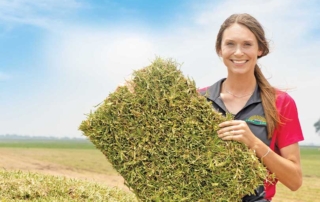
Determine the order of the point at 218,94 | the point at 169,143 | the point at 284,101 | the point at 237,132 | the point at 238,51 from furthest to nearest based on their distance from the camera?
the point at 218,94
the point at 284,101
the point at 238,51
the point at 169,143
the point at 237,132

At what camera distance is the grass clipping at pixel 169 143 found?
9.48 feet

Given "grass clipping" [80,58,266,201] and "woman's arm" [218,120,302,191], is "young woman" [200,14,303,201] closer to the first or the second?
"woman's arm" [218,120,302,191]

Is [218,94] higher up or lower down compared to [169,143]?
higher up

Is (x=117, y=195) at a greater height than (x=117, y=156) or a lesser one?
lesser

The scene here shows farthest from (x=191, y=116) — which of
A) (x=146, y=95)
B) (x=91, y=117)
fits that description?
(x=91, y=117)

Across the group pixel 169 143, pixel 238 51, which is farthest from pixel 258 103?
pixel 169 143

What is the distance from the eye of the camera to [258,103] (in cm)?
323

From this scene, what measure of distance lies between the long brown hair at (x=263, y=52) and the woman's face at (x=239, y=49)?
4 centimetres

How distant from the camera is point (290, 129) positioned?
311cm

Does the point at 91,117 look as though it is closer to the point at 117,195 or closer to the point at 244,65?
the point at 244,65

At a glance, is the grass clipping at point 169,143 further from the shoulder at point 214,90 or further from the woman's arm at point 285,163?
the shoulder at point 214,90

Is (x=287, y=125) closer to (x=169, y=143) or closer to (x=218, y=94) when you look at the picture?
(x=218, y=94)

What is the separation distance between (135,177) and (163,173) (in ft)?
0.70

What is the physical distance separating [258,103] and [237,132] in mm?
485
